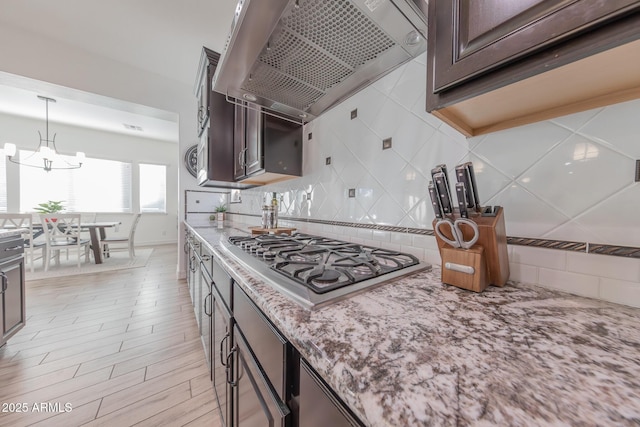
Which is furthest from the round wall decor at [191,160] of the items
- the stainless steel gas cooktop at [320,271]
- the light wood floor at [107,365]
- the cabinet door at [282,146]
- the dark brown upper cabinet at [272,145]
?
the stainless steel gas cooktop at [320,271]

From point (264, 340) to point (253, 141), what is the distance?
1429mm

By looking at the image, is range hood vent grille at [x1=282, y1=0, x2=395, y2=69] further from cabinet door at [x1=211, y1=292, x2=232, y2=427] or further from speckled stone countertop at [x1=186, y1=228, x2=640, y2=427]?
cabinet door at [x1=211, y1=292, x2=232, y2=427]

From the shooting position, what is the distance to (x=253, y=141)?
162 cm

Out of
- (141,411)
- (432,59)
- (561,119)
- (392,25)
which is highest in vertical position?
(392,25)

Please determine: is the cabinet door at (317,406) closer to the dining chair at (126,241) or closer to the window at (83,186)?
the dining chair at (126,241)

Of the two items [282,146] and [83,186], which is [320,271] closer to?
[282,146]

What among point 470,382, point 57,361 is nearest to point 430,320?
point 470,382

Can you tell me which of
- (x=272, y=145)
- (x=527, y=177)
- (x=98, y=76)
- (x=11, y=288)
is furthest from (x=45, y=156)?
(x=527, y=177)

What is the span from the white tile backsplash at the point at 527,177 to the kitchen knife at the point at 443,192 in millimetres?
204

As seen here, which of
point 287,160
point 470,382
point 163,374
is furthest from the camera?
point 287,160

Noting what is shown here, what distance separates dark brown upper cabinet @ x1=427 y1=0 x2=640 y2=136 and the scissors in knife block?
280 millimetres

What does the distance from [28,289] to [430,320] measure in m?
4.40

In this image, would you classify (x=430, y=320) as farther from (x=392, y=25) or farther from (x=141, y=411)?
(x=141, y=411)

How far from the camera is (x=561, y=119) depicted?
1.88 feet
